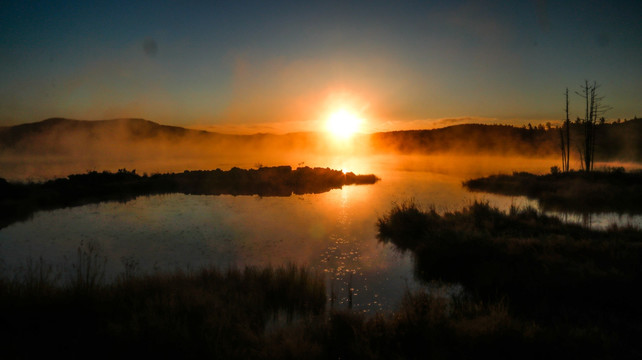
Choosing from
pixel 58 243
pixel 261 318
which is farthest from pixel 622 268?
pixel 58 243

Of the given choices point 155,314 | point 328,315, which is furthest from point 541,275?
point 155,314

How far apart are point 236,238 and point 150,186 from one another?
1876cm

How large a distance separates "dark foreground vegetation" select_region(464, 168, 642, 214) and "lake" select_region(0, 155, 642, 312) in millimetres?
2207

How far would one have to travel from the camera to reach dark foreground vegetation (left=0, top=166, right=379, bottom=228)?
858 inches

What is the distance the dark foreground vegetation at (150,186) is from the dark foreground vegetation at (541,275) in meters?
17.8

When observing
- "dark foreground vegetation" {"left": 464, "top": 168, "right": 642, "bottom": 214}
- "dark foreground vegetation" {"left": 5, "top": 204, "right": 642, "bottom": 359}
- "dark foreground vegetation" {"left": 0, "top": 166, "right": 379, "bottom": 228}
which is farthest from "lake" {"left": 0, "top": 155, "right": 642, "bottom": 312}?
"dark foreground vegetation" {"left": 0, "top": 166, "right": 379, "bottom": 228}

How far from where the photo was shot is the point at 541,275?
9133mm

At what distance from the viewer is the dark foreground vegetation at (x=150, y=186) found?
21.8 m

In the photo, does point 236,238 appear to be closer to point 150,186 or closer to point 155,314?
point 155,314

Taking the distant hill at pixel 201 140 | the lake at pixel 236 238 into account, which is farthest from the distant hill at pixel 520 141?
the lake at pixel 236 238

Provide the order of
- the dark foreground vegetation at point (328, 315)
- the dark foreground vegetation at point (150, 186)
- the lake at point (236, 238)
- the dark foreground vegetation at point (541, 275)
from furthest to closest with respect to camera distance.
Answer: the dark foreground vegetation at point (150, 186), the lake at point (236, 238), the dark foreground vegetation at point (541, 275), the dark foreground vegetation at point (328, 315)

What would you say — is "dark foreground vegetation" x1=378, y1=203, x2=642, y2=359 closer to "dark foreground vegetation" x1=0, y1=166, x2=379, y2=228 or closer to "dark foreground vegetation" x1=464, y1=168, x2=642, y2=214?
"dark foreground vegetation" x1=464, y1=168, x2=642, y2=214

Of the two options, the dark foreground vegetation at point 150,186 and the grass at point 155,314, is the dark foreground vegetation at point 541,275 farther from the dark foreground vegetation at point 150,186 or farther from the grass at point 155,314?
the dark foreground vegetation at point 150,186

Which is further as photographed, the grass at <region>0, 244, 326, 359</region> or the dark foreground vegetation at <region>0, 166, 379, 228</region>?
the dark foreground vegetation at <region>0, 166, 379, 228</region>
